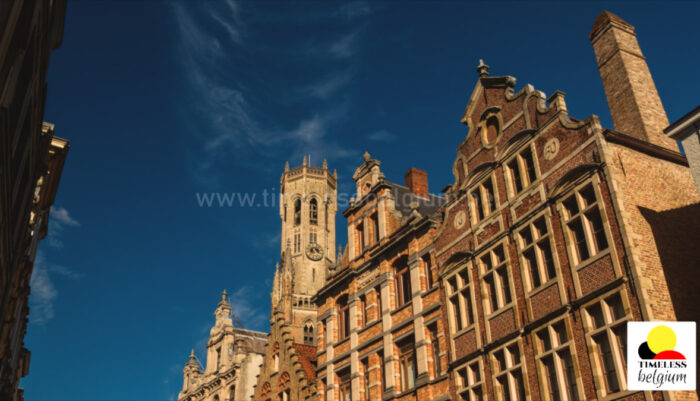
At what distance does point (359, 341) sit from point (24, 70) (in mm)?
16701

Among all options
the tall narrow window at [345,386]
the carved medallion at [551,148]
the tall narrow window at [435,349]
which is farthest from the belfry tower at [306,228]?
the carved medallion at [551,148]

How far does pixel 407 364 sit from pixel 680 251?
35.7ft

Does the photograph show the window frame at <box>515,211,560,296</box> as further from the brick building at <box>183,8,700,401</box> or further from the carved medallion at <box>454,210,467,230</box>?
the carved medallion at <box>454,210,467,230</box>

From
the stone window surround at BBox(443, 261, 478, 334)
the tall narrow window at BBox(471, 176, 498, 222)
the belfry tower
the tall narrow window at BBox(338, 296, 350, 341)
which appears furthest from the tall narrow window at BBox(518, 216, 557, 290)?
the belfry tower

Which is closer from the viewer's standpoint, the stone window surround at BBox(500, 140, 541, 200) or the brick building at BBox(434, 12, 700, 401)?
the brick building at BBox(434, 12, 700, 401)

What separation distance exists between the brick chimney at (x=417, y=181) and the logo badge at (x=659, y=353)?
54.5 ft

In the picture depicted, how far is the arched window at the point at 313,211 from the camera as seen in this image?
395 ft

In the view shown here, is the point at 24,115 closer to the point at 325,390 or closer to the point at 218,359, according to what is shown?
the point at 325,390

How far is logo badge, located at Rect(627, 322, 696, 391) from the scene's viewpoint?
49.9 ft

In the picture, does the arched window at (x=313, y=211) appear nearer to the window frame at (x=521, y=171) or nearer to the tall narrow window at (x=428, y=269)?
the tall narrow window at (x=428, y=269)

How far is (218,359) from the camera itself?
158 feet

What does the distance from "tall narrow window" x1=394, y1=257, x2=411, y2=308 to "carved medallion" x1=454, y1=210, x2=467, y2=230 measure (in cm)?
340

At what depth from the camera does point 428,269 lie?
2530 centimetres

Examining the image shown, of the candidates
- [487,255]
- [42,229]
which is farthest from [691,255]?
[42,229]
